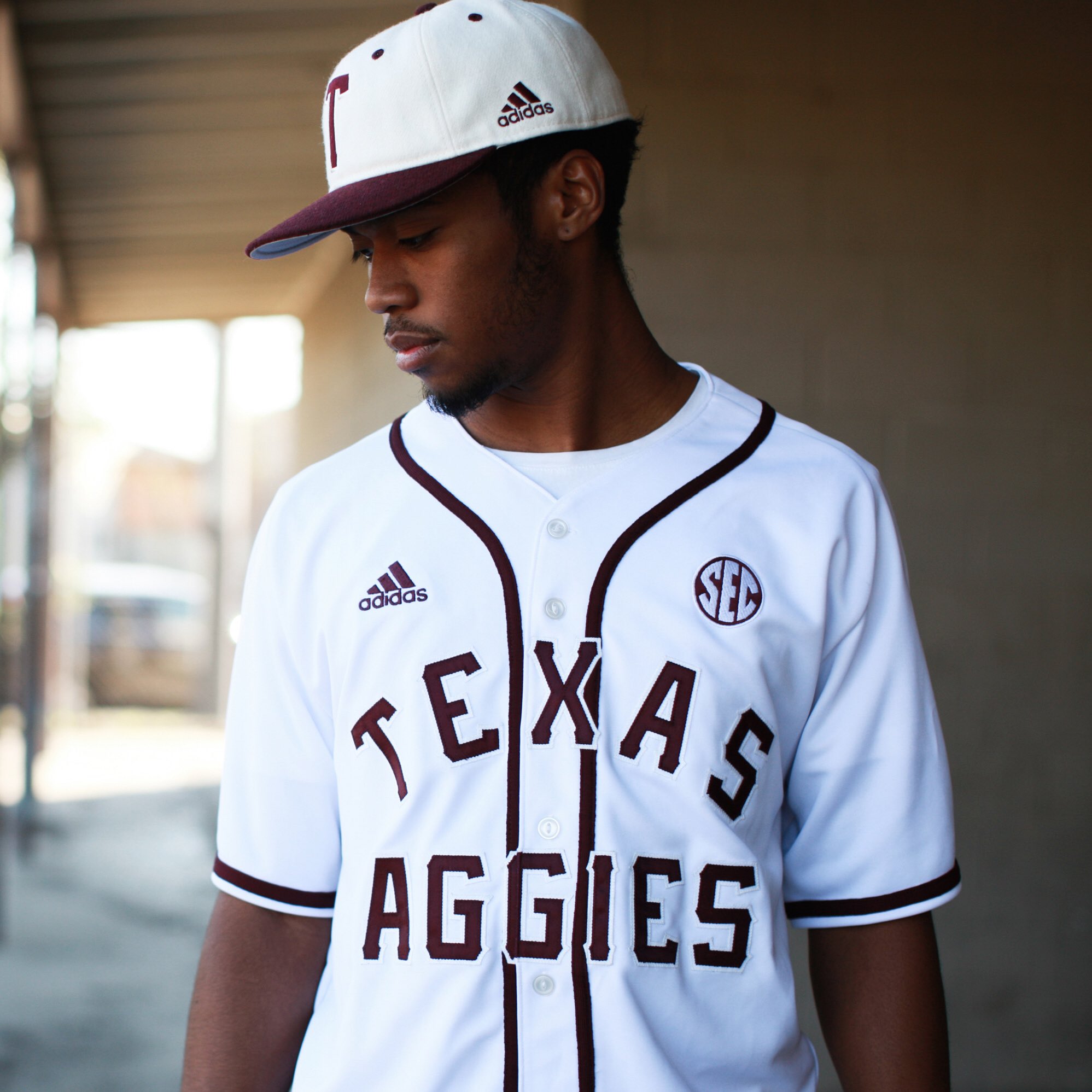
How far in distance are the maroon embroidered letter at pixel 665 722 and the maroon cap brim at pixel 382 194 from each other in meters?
0.49

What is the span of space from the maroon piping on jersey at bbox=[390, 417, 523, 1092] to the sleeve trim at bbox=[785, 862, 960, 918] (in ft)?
1.04

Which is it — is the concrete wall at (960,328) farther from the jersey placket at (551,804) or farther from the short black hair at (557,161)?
the jersey placket at (551,804)

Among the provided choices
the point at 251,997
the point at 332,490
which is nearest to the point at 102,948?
the point at 251,997

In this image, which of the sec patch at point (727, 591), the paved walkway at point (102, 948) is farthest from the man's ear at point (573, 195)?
the paved walkway at point (102, 948)

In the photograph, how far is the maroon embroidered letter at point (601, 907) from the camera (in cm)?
111

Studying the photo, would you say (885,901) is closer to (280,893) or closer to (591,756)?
(591,756)

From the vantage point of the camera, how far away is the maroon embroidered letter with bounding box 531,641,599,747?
1.15m

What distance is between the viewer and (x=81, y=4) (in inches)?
A: 143

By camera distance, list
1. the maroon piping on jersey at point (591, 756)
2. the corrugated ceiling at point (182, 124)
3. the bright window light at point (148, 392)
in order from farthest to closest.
A: the bright window light at point (148, 392)
the corrugated ceiling at point (182, 124)
the maroon piping on jersey at point (591, 756)

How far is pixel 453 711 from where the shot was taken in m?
1.17

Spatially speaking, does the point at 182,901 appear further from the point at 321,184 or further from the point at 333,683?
the point at 333,683

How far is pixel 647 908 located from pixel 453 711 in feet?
0.81

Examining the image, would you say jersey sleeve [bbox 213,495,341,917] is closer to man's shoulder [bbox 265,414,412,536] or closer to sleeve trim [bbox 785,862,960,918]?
man's shoulder [bbox 265,414,412,536]

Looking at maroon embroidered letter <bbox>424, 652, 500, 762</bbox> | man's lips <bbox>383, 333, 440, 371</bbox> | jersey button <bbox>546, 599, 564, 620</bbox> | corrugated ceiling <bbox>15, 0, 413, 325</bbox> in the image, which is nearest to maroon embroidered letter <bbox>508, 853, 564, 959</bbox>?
maroon embroidered letter <bbox>424, 652, 500, 762</bbox>
